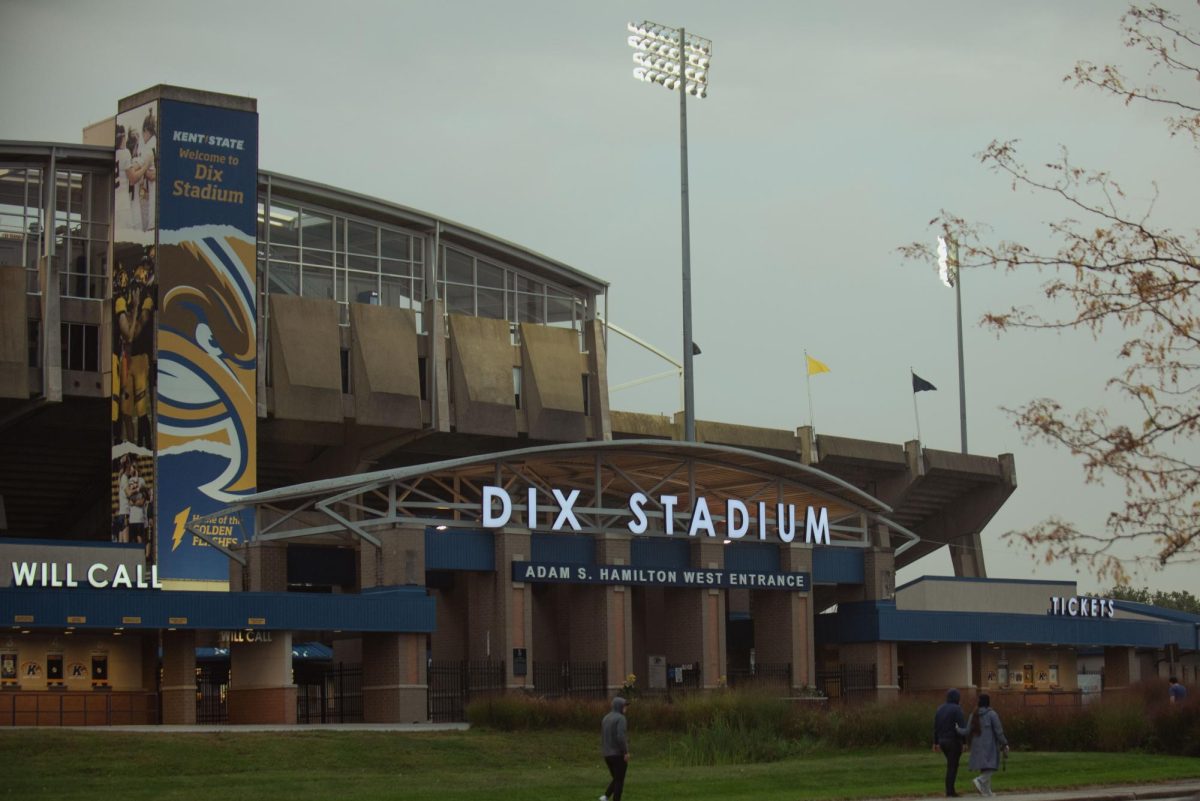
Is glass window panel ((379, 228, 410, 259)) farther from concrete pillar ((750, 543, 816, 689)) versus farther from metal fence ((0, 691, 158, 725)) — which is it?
metal fence ((0, 691, 158, 725))

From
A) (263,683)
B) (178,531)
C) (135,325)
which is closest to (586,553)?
(263,683)

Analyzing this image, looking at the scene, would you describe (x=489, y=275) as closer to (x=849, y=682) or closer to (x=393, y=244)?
(x=393, y=244)

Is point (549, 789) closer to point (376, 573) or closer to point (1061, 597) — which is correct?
point (376, 573)

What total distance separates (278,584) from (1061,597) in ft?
116

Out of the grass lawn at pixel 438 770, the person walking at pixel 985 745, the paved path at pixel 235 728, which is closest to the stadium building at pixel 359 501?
the paved path at pixel 235 728

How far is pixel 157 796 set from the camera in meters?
30.9

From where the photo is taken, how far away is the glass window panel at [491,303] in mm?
85188

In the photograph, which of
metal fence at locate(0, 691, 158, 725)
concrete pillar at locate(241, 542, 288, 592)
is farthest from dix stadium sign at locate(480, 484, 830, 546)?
metal fence at locate(0, 691, 158, 725)

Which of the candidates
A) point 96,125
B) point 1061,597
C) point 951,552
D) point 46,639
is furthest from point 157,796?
point 951,552

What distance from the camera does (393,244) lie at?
81.6 metres

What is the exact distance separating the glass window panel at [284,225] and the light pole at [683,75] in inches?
650

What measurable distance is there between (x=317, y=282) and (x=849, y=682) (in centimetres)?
2947

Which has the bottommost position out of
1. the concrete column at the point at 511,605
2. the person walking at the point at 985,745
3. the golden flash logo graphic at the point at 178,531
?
the person walking at the point at 985,745

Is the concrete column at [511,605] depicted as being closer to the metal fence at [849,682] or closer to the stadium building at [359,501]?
the stadium building at [359,501]
